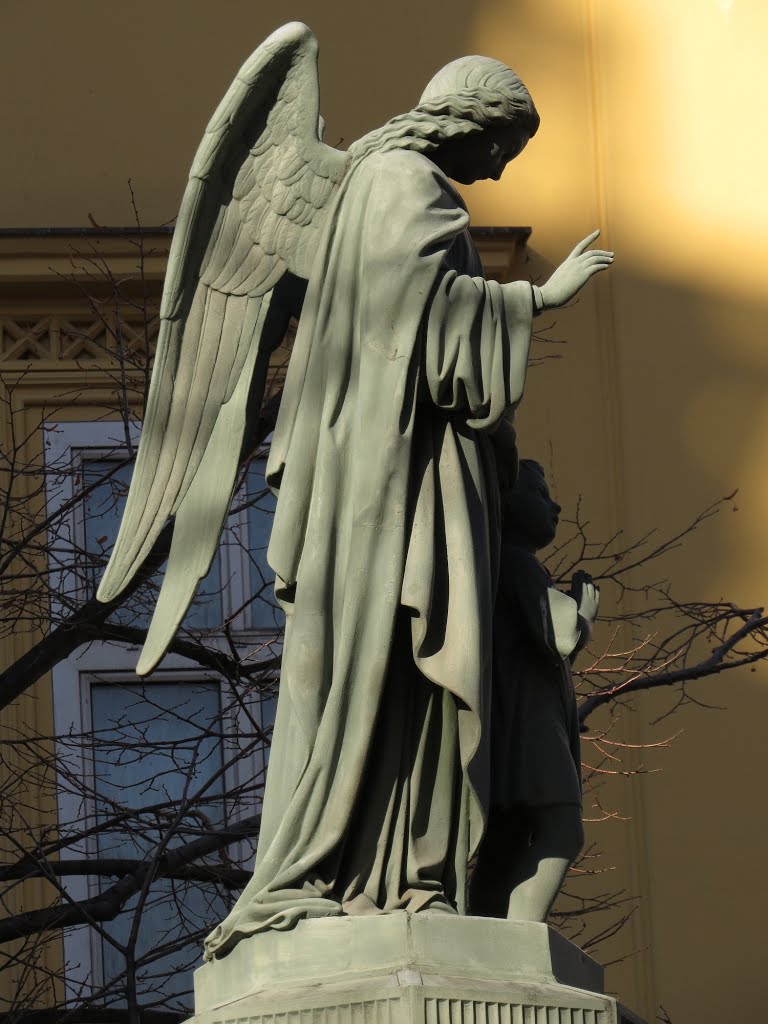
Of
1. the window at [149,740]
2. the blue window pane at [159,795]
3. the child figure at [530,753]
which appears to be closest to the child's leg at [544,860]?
the child figure at [530,753]

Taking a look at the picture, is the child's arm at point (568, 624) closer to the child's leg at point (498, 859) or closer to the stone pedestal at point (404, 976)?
the child's leg at point (498, 859)

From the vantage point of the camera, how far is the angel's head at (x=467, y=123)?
6121 millimetres

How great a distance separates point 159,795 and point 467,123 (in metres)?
5.95

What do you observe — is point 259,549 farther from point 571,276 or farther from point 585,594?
point 571,276

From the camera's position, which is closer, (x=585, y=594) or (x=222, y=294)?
(x=585, y=594)

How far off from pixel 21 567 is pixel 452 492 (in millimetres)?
6130

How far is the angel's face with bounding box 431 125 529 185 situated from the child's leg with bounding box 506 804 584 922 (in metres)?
1.39

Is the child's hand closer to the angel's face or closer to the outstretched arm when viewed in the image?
the outstretched arm

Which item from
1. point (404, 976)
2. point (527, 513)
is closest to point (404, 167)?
point (527, 513)

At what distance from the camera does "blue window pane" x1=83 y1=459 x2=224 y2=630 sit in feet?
37.6

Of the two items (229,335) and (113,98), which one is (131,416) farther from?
(229,335)

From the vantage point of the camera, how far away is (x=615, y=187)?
42.5 ft

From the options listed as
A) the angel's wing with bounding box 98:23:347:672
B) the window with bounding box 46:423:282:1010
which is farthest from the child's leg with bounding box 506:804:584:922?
the window with bounding box 46:423:282:1010

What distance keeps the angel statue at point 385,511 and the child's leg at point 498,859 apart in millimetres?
208
